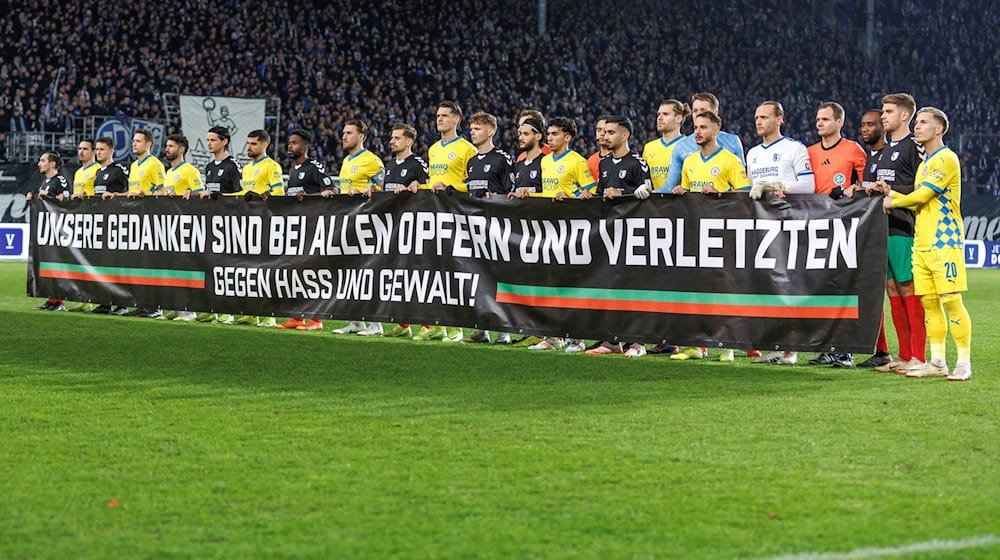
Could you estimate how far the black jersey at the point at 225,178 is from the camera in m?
14.2

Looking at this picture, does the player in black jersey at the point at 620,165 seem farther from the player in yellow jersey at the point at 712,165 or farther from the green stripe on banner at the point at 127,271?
the green stripe on banner at the point at 127,271

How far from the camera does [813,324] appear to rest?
944 centimetres

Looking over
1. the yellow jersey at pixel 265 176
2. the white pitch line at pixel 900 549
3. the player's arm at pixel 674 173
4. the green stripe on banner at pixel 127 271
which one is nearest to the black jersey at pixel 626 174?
the player's arm at pixel 674 173

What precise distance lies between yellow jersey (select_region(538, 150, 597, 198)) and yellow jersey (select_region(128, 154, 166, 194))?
571 cm

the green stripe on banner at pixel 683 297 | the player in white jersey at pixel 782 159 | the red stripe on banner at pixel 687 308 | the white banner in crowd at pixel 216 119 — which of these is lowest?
the red stripe on banner at pixel 687 308

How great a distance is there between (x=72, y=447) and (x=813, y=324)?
5487mm

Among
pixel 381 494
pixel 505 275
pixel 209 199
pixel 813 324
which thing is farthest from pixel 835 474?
pixel 209 199

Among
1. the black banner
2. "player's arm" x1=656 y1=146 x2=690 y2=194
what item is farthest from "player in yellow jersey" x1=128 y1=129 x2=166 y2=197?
"player's arm" x1=656 y1=146 x2=690 y2=194

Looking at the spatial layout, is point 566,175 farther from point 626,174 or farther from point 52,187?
point 52,187

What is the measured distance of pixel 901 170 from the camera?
9656 mm

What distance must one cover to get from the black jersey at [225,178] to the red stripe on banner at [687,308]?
14.4 feet

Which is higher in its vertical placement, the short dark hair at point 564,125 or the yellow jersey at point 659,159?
the short dark hair at point 564,125

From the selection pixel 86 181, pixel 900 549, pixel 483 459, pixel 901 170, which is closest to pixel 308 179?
pixel 86 181

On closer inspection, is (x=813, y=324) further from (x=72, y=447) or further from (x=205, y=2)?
(x=205, y=2)
